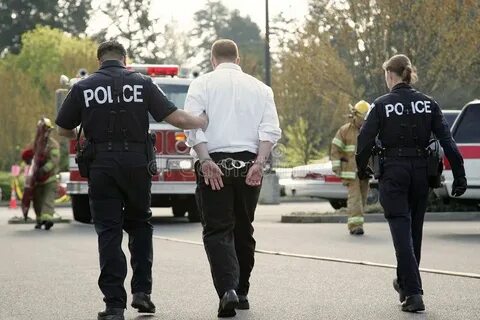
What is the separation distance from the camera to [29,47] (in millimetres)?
79812

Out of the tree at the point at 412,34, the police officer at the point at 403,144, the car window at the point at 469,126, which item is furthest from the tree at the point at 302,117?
the police officer at the point at 403,144

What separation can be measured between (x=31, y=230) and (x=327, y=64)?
12.4 metres

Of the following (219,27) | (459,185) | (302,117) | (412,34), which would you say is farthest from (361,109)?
(219,27)

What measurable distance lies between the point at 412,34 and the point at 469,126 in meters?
11.2

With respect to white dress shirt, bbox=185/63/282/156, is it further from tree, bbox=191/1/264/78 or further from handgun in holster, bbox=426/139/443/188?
tree, bbox=191/1/264/78

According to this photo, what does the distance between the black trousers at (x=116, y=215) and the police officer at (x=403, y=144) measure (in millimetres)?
1607

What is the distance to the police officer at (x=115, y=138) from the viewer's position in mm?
9109

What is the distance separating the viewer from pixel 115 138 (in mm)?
9172

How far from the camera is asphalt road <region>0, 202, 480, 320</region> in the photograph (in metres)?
9.59

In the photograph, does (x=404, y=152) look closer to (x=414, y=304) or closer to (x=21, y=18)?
(x=414, y=304)

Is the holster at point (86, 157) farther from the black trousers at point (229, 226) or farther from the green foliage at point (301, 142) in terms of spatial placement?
the green foliage at point (301, 142)

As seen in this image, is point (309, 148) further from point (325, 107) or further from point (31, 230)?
point (31, 230)

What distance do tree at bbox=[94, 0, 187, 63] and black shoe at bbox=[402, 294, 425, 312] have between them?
86.5m

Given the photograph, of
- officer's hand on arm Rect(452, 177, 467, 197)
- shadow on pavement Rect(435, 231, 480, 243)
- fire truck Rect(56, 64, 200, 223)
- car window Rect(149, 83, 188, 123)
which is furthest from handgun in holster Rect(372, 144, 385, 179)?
car window Rect(149, 83, 188, 123)
